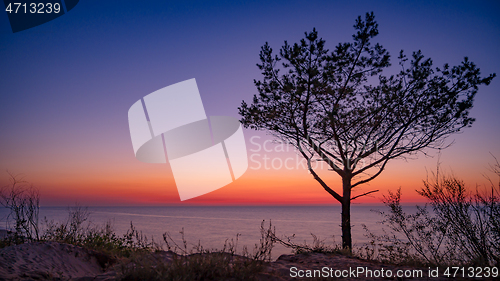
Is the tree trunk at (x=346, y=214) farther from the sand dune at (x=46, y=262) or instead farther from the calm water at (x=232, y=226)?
the sand dune at (x=46, y=262)

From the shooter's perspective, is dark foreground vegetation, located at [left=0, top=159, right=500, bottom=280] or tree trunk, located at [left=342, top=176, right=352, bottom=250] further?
tree trunk, located at [left=342, top=176, right=352, bottom=250]

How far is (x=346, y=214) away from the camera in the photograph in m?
9.53

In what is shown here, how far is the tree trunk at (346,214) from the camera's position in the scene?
941cm

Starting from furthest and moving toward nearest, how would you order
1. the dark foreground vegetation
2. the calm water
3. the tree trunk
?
the calm water < the tree trunk < the dark foreground vegetation

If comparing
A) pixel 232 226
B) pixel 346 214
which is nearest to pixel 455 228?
pixel 346 214

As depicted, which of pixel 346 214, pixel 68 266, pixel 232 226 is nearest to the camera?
pixel 68 266

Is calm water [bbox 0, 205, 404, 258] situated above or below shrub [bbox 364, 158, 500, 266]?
below

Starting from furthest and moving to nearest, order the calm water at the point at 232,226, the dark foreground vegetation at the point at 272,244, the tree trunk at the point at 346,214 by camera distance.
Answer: the calm water at the point at 232,226 → the tree trunk at the point at 346,214 → the dark foreground vegetation at the point at 272,244

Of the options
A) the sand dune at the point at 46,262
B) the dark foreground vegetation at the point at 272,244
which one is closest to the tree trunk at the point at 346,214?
the dark foreground vegetation at the point at 272,244

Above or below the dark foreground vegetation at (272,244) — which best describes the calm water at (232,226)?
below

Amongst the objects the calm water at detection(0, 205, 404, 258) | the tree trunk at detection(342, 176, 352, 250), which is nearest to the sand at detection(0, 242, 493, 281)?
the calm water at detection(0, 205, 404, 258)

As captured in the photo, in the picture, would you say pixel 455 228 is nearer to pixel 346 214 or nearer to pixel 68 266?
pixel 346 214

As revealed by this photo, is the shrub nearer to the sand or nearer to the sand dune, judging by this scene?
the sand

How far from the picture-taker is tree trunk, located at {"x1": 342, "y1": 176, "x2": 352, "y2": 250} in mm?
9406
